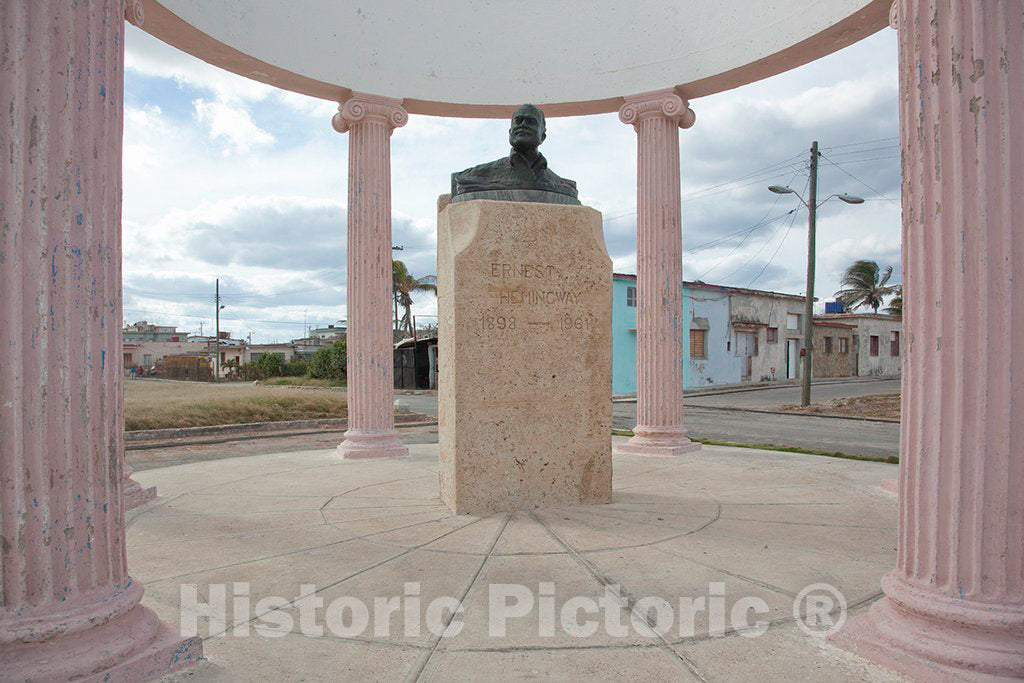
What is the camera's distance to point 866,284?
5409 centimetres

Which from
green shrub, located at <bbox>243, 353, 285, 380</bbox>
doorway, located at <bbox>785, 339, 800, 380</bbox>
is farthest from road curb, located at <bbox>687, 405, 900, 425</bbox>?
green shrub, located at <bbox>243, 353, 285, 380</bbox>

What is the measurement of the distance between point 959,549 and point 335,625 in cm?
267

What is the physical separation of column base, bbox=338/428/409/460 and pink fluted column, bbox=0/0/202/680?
5.57 meters

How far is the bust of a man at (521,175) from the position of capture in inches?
224

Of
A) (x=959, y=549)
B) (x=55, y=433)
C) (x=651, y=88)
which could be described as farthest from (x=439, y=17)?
(x=959, y=549)

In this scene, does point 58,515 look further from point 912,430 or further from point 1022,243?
point 1022,243

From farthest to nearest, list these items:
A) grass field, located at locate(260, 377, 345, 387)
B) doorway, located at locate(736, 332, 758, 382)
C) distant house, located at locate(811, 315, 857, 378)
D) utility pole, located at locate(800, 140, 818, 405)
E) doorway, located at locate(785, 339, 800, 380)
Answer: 1. distant house, located at locate(811, 315, 857, 378)
2. doorway, located at locate(785, 339, 800, 380)
3. grass field, located at locate(260, 377, 345, 387)
4. doorway, located at locate(736, 332, 758, 382)
5. utility pole, located at locate(800, 140, 818, 405)

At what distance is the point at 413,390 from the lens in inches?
1377

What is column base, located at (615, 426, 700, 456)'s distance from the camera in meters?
8.38

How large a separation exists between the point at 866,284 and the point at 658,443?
174ft

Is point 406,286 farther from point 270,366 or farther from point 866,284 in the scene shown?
point 866,284

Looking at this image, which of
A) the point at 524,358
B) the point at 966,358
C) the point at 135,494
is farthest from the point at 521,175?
the point at 135,494

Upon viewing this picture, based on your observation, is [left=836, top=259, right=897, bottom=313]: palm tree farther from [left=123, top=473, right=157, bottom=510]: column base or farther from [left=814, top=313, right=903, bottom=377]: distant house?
[left=123, top=473, right=157, bottom=510]: column base

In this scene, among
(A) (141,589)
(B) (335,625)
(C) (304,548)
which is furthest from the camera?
(C) (304,548)
